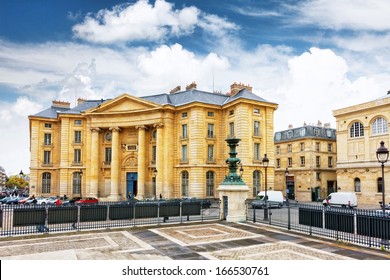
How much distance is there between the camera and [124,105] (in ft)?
153

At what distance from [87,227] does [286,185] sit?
46.9 meters

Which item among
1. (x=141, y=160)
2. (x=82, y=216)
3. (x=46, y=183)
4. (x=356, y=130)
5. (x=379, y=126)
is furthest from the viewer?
Answer: (x=46, y=183)

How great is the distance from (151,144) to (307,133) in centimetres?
2775

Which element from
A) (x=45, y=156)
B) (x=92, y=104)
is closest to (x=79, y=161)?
(x=45, y=156)

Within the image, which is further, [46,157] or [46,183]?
[46,157]

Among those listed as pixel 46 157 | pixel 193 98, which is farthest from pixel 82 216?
pixel 46 157

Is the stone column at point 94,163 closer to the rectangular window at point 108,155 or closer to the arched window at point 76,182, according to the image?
the rectangular window at point 108,155

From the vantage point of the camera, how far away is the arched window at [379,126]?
A: 1607 inches

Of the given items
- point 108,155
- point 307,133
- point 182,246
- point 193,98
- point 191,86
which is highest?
point 191,86

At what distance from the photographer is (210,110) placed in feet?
142

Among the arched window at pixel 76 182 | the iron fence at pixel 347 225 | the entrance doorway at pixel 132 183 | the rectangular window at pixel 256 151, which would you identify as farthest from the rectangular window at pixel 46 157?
the iron fence at pixel 347 225

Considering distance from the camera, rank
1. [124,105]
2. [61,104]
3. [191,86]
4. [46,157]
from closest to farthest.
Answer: [124,105] < [191,86] < [46,157] < [61,104]

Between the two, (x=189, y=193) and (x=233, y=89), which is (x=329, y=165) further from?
(x=189, y=193)

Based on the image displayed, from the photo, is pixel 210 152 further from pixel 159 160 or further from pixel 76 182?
pixel 76 182
